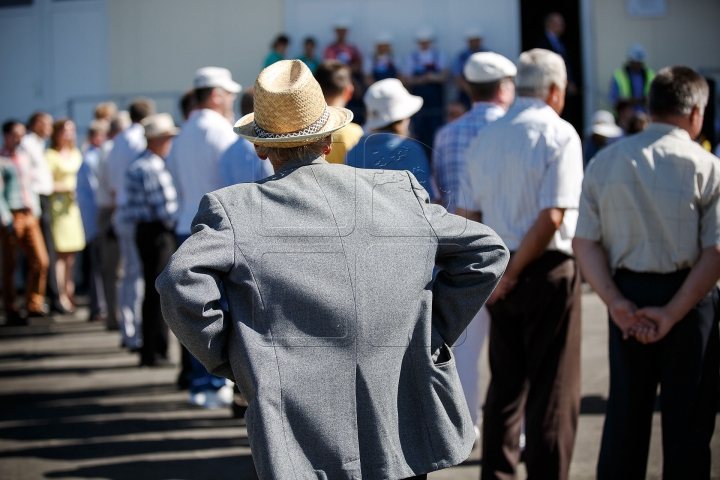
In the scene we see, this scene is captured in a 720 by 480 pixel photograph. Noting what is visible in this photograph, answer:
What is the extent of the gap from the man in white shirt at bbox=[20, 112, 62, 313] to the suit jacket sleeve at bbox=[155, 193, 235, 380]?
8360 mm

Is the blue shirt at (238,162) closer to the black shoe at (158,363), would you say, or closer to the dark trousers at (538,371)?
the dark trousers at (538,371)

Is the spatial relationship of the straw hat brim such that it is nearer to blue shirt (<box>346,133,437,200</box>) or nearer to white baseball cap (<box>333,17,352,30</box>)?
blue shirt (<box>346,133,437,200</box>)

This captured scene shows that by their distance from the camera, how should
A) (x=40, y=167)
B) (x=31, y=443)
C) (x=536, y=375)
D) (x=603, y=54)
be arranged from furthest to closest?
(x=603, y=54)
(x=40, y=167)
(x=31, y=443)
(x=536, y=375)

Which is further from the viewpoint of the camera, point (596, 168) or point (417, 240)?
point (596, 168)

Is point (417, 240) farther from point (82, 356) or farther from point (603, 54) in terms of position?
point (603, 54)

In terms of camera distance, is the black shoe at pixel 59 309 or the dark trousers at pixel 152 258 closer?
the dark trousers at pixel 152 258

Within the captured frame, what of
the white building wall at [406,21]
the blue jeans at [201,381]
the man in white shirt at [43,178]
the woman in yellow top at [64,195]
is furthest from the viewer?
the white building wall at [406,21]

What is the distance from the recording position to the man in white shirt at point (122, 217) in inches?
309

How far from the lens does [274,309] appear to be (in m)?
2.34

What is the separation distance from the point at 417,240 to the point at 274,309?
1.52 feet

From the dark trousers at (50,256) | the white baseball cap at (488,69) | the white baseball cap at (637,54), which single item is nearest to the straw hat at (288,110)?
the white baseball cap at (488,69)

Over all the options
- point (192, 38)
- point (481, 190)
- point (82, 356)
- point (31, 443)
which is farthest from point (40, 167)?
point (481, 190)

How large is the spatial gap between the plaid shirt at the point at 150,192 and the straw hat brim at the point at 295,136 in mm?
4351

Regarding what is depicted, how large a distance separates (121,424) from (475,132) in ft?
10.5
